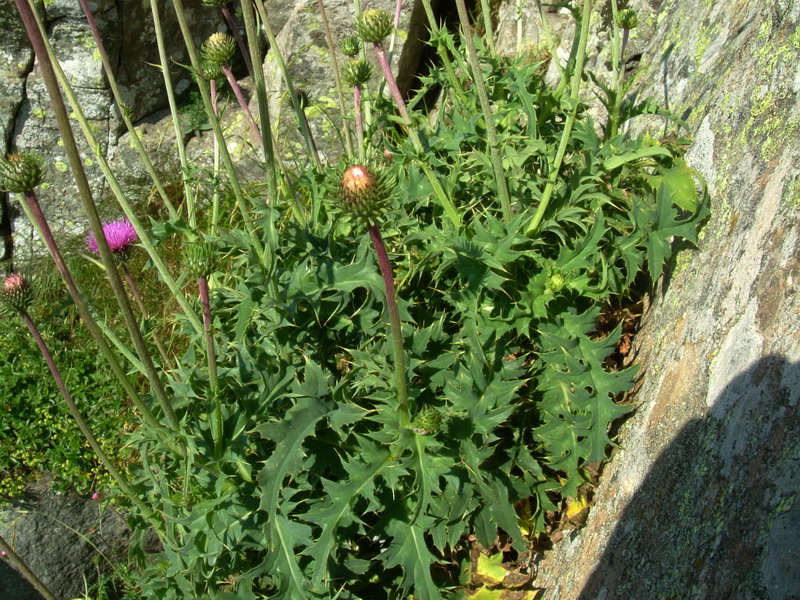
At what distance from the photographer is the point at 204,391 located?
94.1 inches

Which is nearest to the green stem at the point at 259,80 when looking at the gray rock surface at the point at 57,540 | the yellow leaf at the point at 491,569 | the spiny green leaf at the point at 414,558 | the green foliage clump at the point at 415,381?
the green foliage clump at the point at 415,381

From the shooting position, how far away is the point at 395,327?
195 centimetres

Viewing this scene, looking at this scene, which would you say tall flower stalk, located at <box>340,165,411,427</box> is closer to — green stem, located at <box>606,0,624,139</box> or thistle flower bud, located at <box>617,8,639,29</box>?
green stem, located at <box>606,0,624,139</box>

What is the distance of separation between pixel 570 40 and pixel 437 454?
10.9 ft

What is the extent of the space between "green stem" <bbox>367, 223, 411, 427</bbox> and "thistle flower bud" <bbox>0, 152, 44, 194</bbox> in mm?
926

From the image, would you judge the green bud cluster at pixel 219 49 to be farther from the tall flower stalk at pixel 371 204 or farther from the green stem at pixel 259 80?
the tall flower stalk at pixel 371 204

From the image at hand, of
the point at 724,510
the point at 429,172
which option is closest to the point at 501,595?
the point at 724,510

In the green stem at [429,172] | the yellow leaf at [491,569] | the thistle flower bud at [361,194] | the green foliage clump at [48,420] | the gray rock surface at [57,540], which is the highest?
the thistle flower bud at [361,194]

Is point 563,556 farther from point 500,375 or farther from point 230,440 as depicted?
point 230,440

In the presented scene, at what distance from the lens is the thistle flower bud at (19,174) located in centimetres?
186

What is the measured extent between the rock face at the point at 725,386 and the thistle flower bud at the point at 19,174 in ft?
6.52

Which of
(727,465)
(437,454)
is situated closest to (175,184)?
(437,454)

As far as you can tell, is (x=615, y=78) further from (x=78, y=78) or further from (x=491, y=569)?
(x=78, y=78)

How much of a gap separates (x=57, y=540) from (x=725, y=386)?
372 cm
